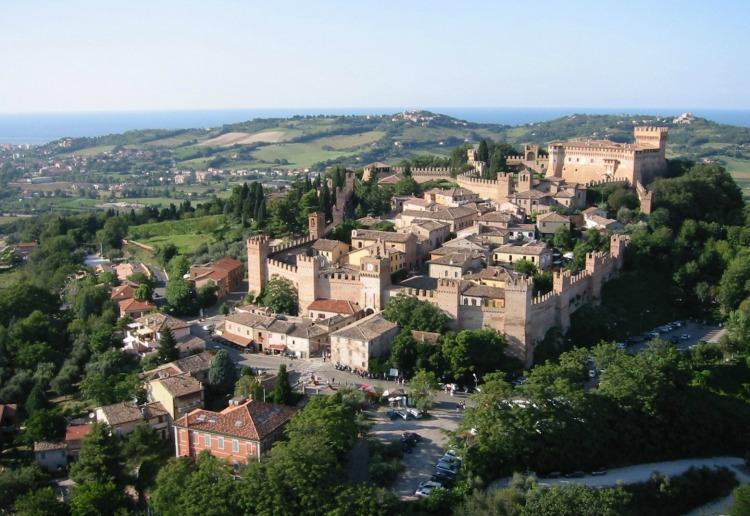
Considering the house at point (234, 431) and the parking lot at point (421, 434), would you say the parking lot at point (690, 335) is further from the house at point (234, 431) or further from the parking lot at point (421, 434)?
the house at point (234, 431)

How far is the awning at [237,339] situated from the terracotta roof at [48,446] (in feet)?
27.6

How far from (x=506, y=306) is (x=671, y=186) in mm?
17950

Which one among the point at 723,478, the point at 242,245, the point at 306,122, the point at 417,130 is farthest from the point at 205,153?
the point at 723,478

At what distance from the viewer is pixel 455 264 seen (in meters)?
34.9

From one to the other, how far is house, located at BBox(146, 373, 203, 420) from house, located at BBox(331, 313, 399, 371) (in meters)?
5.51

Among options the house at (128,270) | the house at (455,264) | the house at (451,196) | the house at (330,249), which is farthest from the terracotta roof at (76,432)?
the house at (451,196)

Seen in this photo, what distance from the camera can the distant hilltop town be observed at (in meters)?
31.7

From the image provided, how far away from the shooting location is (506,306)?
31.1 metres

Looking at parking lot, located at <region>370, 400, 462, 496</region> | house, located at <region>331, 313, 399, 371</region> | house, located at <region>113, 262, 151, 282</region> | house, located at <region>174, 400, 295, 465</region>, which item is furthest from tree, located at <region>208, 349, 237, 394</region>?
house, located at <region>113, 262, 151, 282</region>

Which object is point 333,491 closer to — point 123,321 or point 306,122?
point 123,321

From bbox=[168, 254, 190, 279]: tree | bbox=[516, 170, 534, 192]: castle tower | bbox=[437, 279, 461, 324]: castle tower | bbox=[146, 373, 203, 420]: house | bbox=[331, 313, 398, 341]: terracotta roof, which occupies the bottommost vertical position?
bbox=[146, 373, 203, 420]: house

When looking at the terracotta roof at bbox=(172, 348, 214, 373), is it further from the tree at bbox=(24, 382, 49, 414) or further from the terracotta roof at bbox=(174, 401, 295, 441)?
the tree at bbox=(24, 382, 49, 414)

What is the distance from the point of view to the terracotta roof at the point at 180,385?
2755 cm

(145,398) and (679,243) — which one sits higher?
(679,243)
